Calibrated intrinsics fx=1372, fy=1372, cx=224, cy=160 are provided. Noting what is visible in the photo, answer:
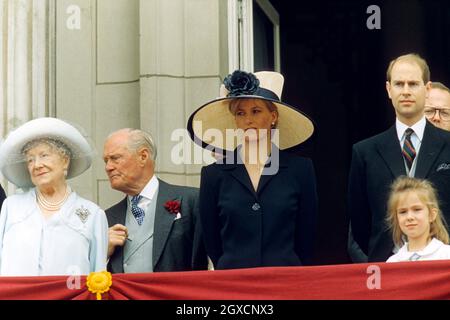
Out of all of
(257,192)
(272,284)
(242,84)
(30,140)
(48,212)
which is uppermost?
(242,84)

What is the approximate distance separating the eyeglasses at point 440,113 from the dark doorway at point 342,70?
4.03m

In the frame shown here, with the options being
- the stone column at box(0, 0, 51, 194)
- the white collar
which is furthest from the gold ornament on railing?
the stone column at box(0, 0, 51, 194)

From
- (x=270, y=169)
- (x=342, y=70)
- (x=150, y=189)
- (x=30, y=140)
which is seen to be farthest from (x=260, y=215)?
(x=342, y=70)

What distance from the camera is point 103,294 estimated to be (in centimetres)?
798

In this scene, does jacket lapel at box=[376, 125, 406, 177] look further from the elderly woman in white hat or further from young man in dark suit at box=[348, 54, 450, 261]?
the elderly woman in white hat

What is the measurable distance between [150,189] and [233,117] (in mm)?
707

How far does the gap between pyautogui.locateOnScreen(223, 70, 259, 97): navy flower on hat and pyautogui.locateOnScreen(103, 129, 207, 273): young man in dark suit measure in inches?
28.6

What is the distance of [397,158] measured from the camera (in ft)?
27.8

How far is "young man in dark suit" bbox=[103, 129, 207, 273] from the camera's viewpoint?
858 cm

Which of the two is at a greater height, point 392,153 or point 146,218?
Answer: point 392,153

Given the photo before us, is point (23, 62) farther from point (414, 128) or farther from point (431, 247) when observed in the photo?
point (431, 247)

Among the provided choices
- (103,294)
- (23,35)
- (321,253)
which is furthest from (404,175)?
(321,253)

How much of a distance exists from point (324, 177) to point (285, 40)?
144cm

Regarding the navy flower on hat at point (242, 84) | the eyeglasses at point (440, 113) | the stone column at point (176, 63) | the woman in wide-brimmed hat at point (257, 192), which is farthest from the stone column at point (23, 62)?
the eyeglasses at point (440, 113)
